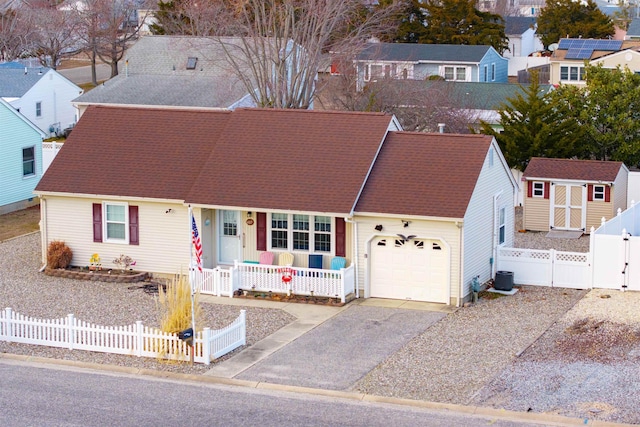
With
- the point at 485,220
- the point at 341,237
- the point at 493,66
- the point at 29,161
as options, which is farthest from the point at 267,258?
the point at 493,66

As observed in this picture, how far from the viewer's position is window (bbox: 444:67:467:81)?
2955 inches

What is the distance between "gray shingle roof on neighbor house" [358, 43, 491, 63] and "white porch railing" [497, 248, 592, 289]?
43588 millimetres

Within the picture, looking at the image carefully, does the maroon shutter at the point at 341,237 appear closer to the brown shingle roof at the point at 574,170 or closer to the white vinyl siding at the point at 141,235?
the white vinyl siding at the point at 141,235

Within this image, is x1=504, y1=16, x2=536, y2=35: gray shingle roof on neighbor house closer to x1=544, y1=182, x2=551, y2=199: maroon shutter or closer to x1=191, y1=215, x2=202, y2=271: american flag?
x1=544, y1=182, x2=551, y2=199: maroon shutter

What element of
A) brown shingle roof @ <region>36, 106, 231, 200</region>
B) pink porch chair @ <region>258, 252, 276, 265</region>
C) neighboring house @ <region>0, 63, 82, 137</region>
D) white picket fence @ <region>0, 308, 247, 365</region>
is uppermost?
neighboring house @ <region>0, 63, 82, 137</region>

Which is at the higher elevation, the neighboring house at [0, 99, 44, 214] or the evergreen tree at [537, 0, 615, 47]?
the evergreen tree at [537, 0, 615, 47]

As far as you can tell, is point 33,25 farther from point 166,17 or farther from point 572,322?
point 572,322

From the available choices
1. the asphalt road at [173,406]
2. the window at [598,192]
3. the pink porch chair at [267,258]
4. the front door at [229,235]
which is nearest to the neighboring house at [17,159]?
the front door at [229,235]

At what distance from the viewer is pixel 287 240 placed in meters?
31.0

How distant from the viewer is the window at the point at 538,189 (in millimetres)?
38438

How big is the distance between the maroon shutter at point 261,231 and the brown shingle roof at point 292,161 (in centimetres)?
80

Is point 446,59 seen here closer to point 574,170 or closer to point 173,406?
point 574,170

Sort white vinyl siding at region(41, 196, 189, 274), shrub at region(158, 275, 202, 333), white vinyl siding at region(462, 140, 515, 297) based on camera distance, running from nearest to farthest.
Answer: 1. shrub at region(158, 275, 202, 333)
2. white vinyl siding at region(462, 140, 515, 297)
3. white vinyl siding at region(41, 196, 189, 274)

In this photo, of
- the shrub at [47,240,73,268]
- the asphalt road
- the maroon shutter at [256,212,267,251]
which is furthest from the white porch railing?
the shrub at [47,240,73,268]
